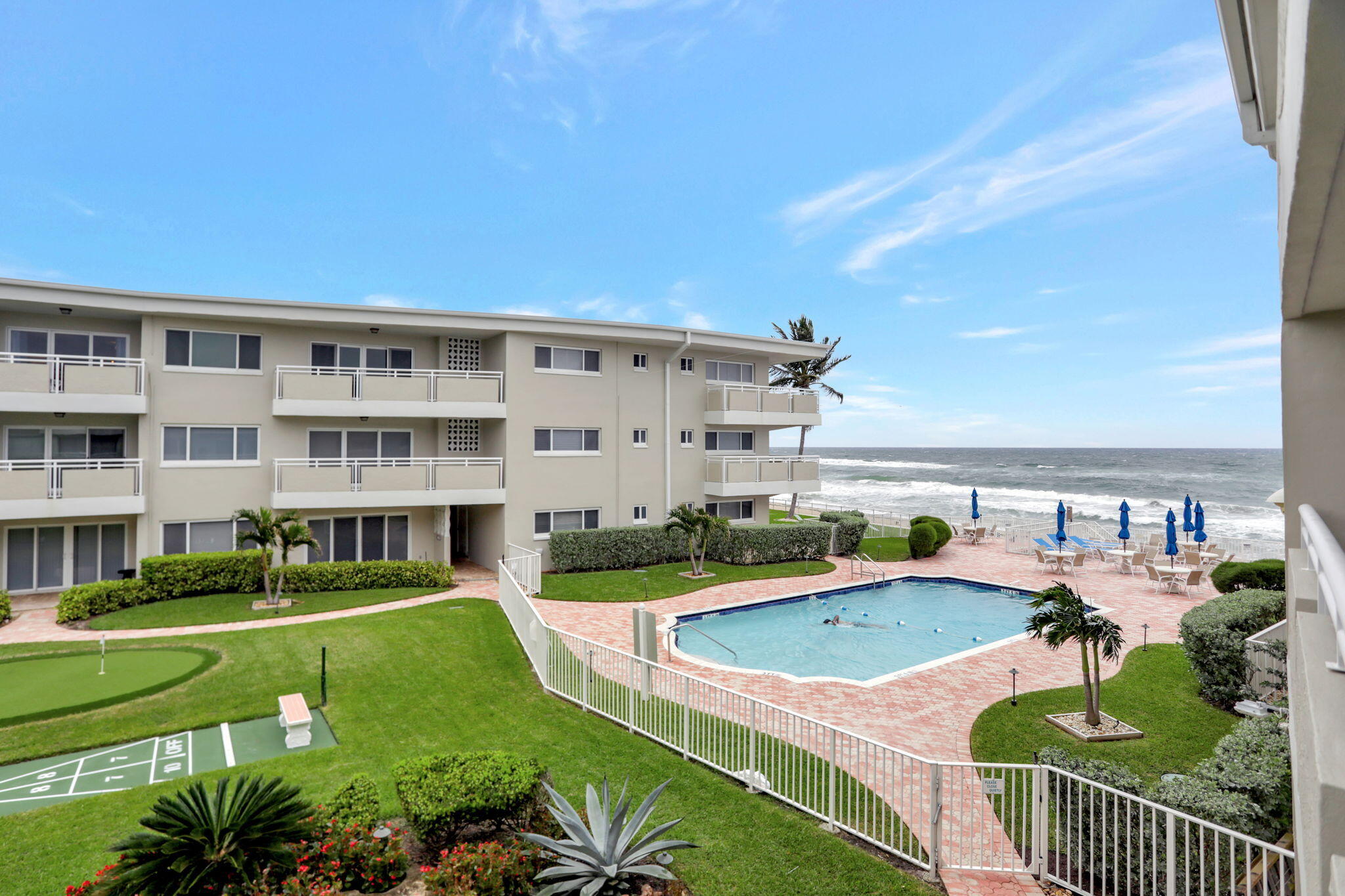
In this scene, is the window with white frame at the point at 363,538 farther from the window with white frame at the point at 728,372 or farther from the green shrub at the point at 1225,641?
the green shrub at the point at 1225,641

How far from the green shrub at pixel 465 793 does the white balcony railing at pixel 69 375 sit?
1630 cm

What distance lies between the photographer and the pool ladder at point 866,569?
21469 mm

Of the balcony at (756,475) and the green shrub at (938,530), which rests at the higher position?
the balcony at (756,475)

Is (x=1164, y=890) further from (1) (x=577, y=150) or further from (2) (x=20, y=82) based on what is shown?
(1) (x=577, y=150)

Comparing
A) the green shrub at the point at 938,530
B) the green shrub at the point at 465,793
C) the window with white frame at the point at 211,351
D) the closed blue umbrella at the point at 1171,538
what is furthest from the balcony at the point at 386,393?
the closed blue umbrella at the point at 1171,538

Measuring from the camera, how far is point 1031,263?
5553cm

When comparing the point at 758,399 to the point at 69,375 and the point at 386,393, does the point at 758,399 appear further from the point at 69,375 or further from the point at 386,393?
the point at 69,375

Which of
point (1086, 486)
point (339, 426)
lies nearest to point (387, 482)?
point (339, 426)

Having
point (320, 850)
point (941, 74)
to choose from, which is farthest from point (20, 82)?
point (941, 74)

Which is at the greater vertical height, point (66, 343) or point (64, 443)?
point (66, 343)

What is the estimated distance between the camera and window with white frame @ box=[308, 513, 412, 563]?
2005 centimetres

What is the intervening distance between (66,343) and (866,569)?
25.3 m

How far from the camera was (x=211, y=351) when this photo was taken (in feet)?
61.9

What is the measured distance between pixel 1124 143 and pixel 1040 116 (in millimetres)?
4911
